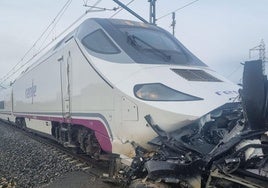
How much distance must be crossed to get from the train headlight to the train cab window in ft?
3.88

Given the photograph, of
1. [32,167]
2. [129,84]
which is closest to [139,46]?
[129,84]

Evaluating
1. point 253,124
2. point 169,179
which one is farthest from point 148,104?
point 253,124

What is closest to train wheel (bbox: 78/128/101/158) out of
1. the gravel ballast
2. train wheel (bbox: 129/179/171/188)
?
the gravel ballast

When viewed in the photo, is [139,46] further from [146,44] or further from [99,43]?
[99,43]

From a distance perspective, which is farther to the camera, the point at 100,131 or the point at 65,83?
the point at 65,83

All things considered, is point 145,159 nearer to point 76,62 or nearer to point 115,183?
point 115,183

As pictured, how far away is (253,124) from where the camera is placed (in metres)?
3.85

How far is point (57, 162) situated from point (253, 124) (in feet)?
19.8

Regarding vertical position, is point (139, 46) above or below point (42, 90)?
above

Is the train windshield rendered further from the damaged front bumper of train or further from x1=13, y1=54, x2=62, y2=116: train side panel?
x1=13, y1=54, x2=62, y2=116: train side panel

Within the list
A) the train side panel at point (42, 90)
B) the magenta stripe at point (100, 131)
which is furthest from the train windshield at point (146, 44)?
the train side panel at point (42, 90)

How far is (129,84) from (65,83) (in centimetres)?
327

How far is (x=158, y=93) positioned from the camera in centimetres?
602

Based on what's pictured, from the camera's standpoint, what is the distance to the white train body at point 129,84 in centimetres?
591
